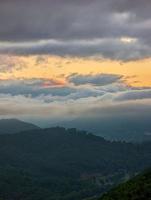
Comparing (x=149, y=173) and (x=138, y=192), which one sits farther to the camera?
(x=149, y=173)

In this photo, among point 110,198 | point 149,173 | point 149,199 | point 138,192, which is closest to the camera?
point 149,199

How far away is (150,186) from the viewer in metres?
151

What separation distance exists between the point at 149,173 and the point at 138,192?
3839 centimetres

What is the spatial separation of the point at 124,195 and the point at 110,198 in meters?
6.65

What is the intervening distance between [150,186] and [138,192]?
4395mm

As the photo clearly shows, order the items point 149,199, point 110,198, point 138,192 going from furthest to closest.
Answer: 1. point 110,198
2. point 138,192
3. point 149,199

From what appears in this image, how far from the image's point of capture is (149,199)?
443 feet

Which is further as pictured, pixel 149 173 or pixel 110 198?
pixel 149 173

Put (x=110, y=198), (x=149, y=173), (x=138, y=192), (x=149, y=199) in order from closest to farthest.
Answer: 1. (x=149, y=199)
2. (x=138, y=192)
3. (x=110, y=198)
4. (x=149, y=173)

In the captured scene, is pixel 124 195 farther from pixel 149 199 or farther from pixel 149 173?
pixel 149 173

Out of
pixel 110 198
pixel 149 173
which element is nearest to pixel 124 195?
pixel 110 198

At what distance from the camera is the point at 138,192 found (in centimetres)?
14900

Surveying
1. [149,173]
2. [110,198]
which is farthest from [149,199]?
[149,173]

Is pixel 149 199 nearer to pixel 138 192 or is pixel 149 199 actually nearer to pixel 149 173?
pixel 138 192
